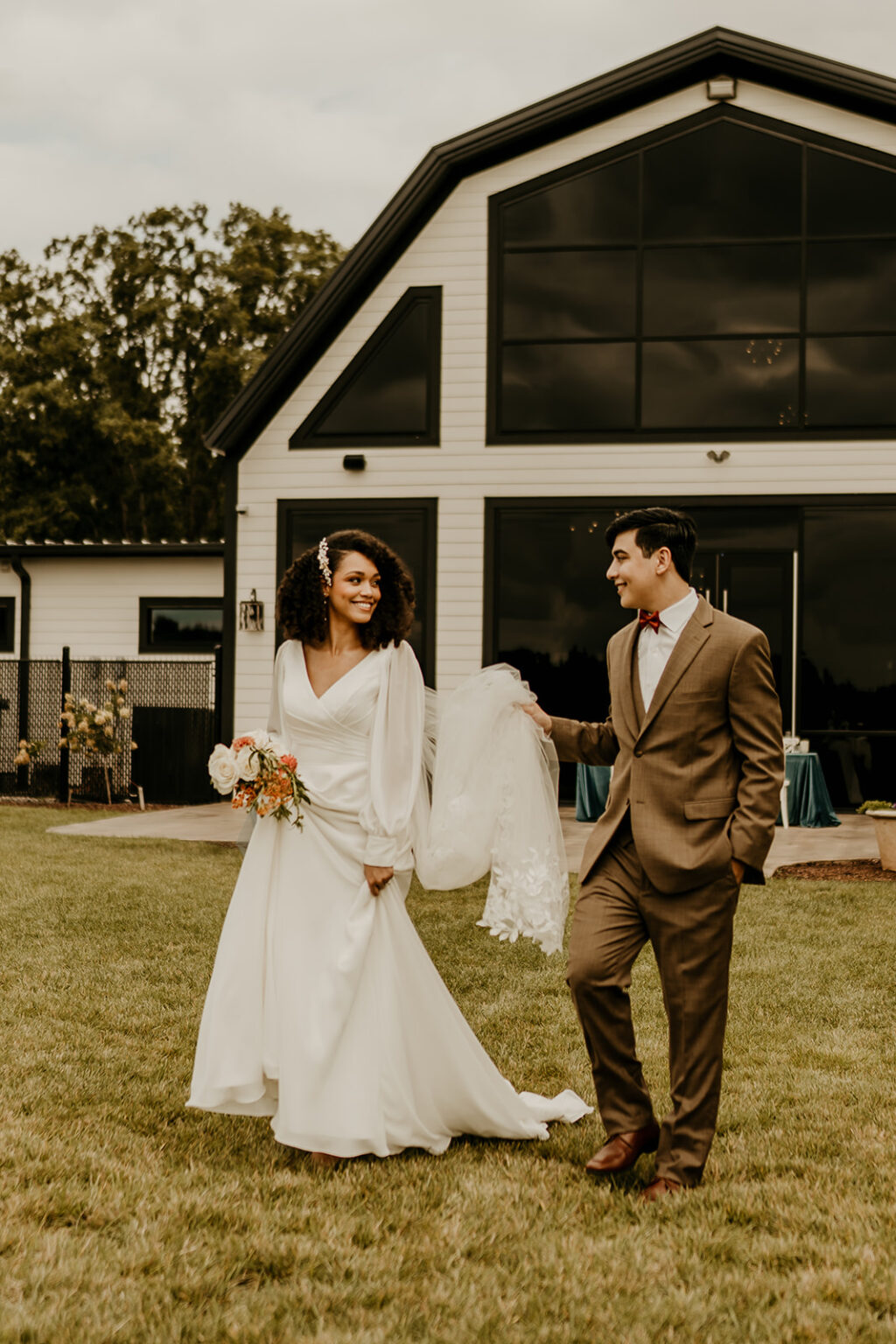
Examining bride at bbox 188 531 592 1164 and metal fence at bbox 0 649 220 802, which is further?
metal fence at bbox 0 649 220 802

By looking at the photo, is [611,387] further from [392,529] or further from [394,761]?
[394,761]

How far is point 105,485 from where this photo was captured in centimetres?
3447

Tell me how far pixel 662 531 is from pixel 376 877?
1459mm

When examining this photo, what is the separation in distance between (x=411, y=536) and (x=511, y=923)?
10495 mm

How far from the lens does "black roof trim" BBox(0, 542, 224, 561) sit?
58.4 ft

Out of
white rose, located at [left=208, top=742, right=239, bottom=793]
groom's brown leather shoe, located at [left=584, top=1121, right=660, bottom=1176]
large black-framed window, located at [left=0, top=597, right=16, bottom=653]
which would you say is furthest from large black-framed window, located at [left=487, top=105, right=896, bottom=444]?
groom's brown leather shoe, located at [left=584, top=1121, right=660, bottom=1176]

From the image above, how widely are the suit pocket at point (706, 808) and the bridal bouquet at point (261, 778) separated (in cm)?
129

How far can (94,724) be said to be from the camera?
15953 millimetres

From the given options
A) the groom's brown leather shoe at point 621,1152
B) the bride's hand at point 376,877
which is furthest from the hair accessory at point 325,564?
the groom's brown leather shoe at point 621,1152

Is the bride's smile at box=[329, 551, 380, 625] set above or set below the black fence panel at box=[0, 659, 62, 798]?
above

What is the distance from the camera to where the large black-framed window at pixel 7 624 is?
18.8 m

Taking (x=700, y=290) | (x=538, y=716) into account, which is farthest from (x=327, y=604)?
(x=700, y=290)

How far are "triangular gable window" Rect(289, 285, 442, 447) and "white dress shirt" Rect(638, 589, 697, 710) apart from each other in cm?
1100

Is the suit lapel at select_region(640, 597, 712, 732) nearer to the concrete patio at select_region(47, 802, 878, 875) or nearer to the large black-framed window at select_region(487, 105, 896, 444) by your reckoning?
the concrete patio at select_region(47, 802, 878, 875)
